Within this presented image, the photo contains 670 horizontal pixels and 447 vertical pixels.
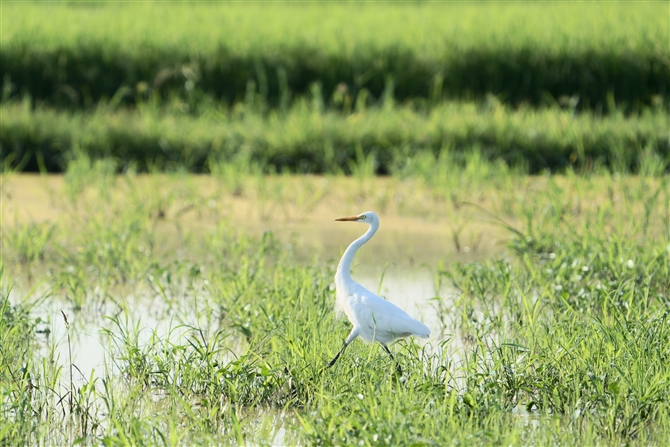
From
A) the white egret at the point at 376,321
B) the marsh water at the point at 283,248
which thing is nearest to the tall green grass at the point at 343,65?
the marsh water at the point at 283,248

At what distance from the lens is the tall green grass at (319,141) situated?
816 cm

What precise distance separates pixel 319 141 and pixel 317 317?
446 cm

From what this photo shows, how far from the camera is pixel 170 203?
646 cm

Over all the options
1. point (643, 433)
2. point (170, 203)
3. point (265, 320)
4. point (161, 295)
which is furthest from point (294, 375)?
point (170, 203)

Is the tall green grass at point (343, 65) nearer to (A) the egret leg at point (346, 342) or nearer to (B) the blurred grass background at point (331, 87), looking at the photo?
(B) the blurred grass background at point (331, 87)

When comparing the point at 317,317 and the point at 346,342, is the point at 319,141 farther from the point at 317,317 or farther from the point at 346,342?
the point at 346,342

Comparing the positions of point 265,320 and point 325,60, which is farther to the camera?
point 325,60

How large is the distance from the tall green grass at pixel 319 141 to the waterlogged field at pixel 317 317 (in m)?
0.85

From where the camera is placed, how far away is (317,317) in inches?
154

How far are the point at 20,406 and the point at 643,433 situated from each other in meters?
1.83

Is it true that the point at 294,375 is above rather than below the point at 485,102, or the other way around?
above

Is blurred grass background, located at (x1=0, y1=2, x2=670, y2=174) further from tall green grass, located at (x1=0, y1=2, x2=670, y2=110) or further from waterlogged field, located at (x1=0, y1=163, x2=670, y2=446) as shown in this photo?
waterlogged field, located at (x1=0, y1=163, x2=670, y2=446)

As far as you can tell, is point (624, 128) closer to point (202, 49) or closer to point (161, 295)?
point (202, 49)

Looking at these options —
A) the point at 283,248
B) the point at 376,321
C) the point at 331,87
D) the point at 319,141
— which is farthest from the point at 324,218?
the point at 331,87
